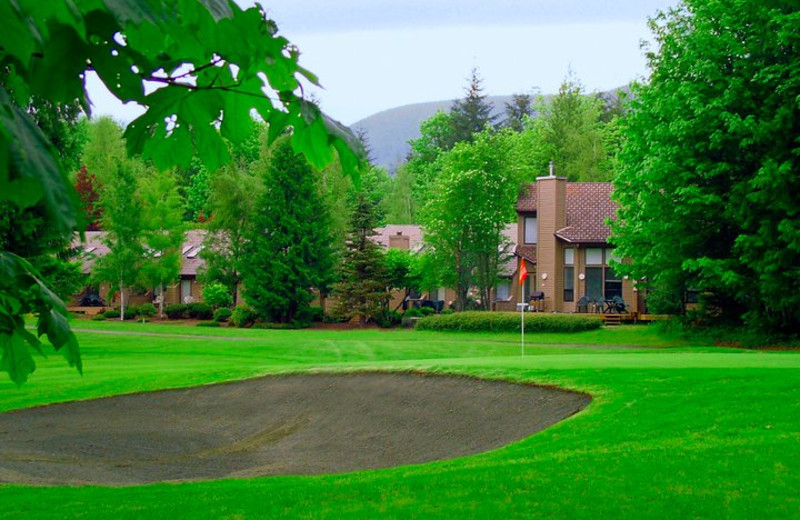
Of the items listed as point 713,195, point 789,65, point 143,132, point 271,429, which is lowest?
point 271,429

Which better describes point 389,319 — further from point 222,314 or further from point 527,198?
point 527,198

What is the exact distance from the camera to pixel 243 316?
56.0 metres

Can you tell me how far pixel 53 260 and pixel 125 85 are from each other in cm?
3354

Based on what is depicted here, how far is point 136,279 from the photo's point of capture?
2356 inches

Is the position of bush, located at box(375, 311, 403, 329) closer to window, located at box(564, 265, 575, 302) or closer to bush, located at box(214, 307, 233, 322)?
bush, located at box(214, 307, 233, 322)

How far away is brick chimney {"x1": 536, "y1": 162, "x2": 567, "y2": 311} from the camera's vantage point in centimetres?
5678

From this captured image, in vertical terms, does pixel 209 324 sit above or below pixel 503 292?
below

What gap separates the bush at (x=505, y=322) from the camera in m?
46.3

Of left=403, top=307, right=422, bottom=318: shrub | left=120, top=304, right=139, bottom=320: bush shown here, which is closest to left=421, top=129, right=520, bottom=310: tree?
left=403, top=307, right=422, bottom=318: shrub

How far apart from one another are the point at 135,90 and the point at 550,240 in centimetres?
5513

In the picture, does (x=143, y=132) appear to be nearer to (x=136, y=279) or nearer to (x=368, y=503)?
(x=368, y=503)

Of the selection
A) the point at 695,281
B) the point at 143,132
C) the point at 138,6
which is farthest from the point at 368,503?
the point at 695,281

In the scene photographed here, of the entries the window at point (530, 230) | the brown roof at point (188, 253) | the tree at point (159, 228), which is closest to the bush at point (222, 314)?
the tree at point (159, 228)

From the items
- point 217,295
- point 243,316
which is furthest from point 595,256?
point 217,295
